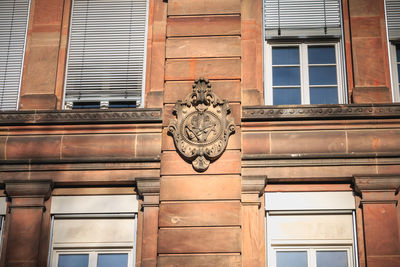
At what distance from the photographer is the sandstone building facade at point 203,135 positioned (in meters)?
14.0

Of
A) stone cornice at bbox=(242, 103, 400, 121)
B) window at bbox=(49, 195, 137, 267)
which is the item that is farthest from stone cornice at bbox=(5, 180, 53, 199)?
stone cornice at bbox=(242, 103, 400, 121)

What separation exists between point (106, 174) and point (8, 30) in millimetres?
4402

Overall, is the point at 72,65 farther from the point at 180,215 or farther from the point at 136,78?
the point at 180,215

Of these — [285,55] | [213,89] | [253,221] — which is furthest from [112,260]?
[285,55]

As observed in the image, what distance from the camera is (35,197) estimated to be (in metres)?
14.4

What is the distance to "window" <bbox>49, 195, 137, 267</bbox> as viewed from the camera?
1422 cm

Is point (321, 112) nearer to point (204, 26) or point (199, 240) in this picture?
point (204, 26)

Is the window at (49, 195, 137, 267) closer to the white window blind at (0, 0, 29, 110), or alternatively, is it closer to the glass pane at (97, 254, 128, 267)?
the glass pane at (97, 254, 128, 267)

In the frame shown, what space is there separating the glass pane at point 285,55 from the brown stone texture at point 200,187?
314 cm

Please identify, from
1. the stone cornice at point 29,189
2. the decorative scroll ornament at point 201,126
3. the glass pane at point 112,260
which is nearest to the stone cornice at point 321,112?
the decorative scroll ornament at point 201,126

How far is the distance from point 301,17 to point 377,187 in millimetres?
4294

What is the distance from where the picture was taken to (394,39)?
15719mm

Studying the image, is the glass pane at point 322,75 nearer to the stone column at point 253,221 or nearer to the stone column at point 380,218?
the stone column at point 380,218

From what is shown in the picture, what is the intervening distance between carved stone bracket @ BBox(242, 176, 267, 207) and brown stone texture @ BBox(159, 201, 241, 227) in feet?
1.08
